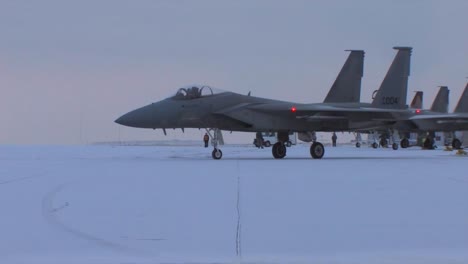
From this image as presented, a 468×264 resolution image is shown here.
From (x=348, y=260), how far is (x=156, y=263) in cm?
132

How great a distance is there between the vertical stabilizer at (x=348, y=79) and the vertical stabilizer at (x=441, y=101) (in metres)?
24.1

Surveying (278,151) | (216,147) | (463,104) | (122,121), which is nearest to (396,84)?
(278,151)

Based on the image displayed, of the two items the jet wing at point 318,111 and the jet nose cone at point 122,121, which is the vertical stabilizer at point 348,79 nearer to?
the jet wing at point 318,111

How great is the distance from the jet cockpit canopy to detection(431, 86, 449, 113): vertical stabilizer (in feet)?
96.0

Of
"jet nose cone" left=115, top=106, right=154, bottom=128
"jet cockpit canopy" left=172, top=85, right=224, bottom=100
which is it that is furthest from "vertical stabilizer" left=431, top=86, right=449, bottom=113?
"jet nose cone" left=115, top=106, right=154, bottom=128

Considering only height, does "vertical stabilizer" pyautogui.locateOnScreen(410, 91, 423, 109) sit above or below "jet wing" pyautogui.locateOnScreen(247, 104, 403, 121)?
above

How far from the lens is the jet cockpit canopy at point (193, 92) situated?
21312 millimetres

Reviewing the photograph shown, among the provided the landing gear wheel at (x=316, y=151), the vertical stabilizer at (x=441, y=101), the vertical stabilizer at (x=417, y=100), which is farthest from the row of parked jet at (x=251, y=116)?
the vertical stabilizer at (x=417, y=100)

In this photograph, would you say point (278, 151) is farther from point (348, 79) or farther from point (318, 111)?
point (348, 79)

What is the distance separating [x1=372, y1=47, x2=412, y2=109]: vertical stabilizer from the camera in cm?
2512

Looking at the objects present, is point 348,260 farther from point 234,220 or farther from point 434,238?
point 234,220

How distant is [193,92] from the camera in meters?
21.3

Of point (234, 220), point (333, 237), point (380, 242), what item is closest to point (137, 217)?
point (234, 220)

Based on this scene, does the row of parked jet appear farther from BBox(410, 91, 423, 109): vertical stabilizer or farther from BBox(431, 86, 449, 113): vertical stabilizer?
BBox(410, 91, 423, 109): vertical stabilizer
